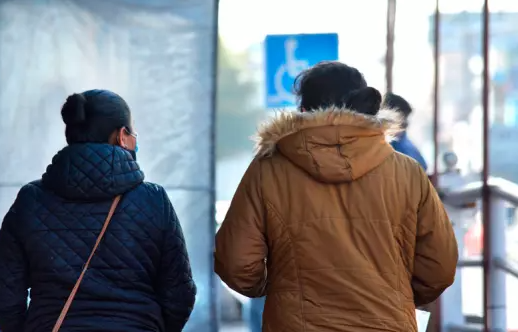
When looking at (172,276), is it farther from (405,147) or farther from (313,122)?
(405,147)

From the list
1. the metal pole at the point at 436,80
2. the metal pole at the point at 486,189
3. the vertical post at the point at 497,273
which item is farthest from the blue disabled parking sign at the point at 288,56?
the vertical post at the point at 497,273

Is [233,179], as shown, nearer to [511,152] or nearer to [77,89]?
[511,152]

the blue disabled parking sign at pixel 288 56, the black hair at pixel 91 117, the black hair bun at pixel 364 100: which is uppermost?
the blue disabled parking sign at pixel 288 56

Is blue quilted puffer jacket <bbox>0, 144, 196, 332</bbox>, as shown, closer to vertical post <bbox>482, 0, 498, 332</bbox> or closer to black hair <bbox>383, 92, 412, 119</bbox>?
black hair <bbox>383, 92, 412, 119</bbox>

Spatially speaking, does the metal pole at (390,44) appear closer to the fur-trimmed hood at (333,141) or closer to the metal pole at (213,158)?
the metal pole at (213,158)

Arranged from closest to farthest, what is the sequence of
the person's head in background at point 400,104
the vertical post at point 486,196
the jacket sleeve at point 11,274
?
the jacket sleeve at point 11,274
the person's head in background at point 400,104
the vertical post at point 486,196

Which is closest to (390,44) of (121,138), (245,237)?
(121,138)

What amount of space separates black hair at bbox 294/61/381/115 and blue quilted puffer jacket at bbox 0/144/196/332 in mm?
610

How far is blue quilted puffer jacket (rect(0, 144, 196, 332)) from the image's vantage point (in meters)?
3.27

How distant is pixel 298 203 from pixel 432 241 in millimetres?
414

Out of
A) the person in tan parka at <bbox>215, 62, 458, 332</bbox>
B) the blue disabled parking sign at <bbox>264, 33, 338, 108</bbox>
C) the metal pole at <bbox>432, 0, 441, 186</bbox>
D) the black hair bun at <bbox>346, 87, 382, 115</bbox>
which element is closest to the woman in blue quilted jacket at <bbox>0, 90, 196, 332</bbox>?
the person in tan parka at <bbox>215, 62, 458, 332</bbox>

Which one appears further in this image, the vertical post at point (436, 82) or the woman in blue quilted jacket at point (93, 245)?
the vertical post at point (436, 82)

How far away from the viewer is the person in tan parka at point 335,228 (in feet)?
9.87

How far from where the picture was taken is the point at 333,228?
3.04m
